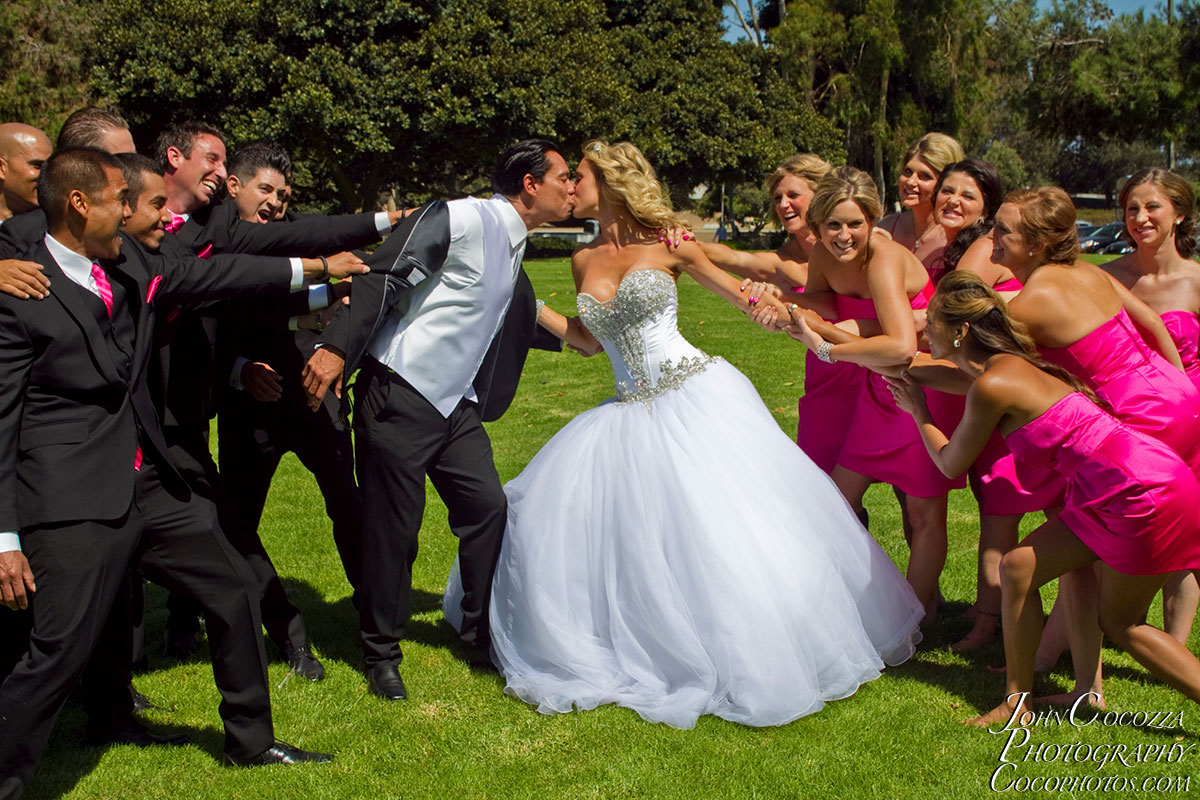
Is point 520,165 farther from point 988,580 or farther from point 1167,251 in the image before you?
point 1167,251

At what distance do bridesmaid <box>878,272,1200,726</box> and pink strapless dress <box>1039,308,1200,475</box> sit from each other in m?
0.16

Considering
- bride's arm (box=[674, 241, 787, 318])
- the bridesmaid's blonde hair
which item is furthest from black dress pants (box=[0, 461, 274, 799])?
the bridesmaid's blonde hair

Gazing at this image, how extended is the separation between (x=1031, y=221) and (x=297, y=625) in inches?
164

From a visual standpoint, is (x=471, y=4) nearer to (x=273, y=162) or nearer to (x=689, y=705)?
(x=273, y=162)

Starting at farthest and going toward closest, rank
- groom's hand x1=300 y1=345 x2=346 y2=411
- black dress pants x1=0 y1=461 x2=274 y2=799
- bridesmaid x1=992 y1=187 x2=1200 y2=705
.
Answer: groom's hand x1=300 y1=345 x2=346 y2=411, bridesmaid x1=992 y1=187 x2=1200 y2=705, black dress pants x1=0 y1=461 x2=274 y2=799

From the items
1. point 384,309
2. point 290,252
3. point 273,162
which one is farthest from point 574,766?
point 273,162

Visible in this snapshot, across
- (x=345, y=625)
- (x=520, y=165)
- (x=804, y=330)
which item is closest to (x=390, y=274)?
(x=520, y=165)

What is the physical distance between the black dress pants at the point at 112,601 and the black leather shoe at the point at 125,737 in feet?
1.65

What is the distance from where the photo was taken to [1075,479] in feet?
13.7

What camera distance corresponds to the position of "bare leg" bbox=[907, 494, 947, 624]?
543 cm

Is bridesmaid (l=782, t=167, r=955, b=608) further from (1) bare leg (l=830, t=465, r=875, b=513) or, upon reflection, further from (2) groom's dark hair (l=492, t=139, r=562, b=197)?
(2) groom's dark hair (l=492, t=139, r=562, b=197)

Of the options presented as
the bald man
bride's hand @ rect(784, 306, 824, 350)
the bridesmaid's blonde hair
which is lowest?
bride's hand @ rect(784, 306, 824, 350)

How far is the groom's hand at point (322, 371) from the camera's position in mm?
4656

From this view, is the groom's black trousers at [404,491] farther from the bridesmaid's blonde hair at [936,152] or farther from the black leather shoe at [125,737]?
the bridesmaid's blonde hair at [936,152]
